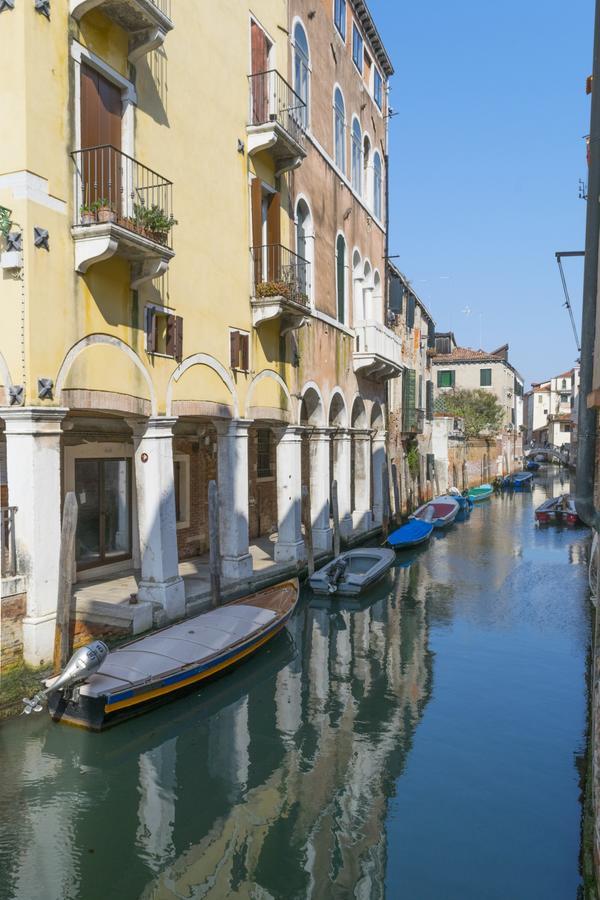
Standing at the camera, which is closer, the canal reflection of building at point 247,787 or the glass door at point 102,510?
the canal reflection of building at point 247,787

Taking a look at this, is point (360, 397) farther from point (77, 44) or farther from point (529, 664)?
point (77, 44)

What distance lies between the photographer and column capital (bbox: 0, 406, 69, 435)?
277 inches

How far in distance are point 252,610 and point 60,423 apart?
3926mm

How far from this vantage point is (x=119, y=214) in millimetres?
8188

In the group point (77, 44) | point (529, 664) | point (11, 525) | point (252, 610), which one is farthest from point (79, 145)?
point (529, 664)

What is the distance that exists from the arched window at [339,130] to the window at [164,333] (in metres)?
9.13

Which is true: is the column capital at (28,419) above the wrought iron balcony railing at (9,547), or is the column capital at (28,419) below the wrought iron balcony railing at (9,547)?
above

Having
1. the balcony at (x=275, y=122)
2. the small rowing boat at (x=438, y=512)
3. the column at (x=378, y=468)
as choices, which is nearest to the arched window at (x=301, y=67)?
the balcony at (x=275, y=122)

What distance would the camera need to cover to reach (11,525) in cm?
714

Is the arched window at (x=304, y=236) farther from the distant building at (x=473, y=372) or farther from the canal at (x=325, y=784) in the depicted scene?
the distant building at (x=473, y=372)

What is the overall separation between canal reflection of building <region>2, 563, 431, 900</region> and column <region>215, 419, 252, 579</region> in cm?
203

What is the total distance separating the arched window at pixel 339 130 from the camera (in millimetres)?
16547

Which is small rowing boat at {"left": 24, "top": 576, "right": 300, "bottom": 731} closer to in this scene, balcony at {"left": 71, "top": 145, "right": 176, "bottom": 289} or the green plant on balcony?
balcony at {"left": 71, "top": 145, "right": 176, "bottom": 289}

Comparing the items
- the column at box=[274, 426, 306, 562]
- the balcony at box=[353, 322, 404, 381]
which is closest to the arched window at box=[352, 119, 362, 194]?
the balcony at box=[353, 322, 404, 381]
